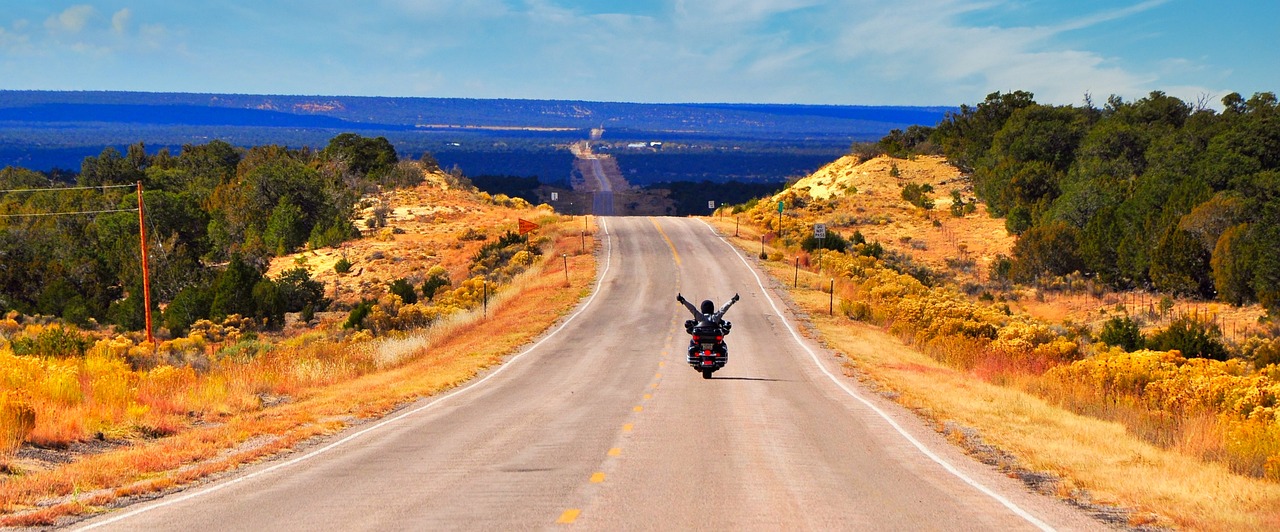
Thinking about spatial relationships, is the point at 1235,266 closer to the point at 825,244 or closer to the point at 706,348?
the point at 825,244

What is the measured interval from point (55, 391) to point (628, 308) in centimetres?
2348

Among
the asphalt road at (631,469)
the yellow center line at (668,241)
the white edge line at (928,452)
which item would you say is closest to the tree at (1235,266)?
the white edge line at (928,452)

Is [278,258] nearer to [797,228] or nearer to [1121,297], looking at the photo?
[797,228]

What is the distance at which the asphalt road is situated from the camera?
31.5ft

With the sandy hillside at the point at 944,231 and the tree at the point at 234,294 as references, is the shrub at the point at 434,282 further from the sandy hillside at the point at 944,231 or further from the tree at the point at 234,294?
the sandy hillside at the point at 944,231

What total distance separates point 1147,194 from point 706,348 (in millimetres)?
45782

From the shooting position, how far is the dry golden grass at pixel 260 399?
35.4 ft

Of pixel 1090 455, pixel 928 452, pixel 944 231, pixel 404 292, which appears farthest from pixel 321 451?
pixel 944 231

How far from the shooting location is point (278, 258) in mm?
67188

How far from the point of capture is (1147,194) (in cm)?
5559

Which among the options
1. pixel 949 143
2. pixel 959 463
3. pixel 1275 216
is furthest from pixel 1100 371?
pixel 949 143

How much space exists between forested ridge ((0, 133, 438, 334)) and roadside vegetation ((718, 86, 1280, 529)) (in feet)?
89.4

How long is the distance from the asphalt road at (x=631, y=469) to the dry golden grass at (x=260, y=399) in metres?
0.64

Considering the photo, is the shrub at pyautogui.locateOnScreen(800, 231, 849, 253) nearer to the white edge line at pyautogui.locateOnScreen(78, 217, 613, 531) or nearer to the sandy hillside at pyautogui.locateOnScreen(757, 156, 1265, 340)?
the sandy hillside at pyautogui.locateOnScreen(757, 156, 1265, 340)
